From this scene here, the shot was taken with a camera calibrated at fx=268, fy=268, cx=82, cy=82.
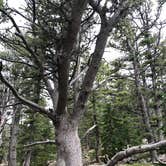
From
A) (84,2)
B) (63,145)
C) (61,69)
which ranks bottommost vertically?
(63,145)

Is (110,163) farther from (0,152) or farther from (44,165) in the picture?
(0,152)

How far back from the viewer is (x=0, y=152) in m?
25.9

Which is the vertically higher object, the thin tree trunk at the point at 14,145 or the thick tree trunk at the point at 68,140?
the thin tree trunk at the point at 14,145

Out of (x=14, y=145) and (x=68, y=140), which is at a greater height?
(x=14, y=145)

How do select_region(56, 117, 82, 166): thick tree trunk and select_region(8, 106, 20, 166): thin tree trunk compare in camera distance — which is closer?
select_region(56, 117, 82, 166): thick tree trunk

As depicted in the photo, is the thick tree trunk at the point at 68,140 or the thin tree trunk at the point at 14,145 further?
the thin tree trunk at the point at 14,145

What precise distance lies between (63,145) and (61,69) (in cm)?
112

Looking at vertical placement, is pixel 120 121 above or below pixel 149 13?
below

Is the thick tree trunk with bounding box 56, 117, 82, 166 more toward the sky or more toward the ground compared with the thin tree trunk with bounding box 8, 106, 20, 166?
more toward the ground

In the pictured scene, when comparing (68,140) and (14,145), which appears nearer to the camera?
(68,140)

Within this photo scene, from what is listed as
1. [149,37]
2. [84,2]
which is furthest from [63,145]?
[149,37]

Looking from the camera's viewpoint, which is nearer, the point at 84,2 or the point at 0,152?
the point at 84,2

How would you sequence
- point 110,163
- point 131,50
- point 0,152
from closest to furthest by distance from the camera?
point 110,163, point 131,50, point 0,152

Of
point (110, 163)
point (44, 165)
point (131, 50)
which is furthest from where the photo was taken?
point (44, 165)
